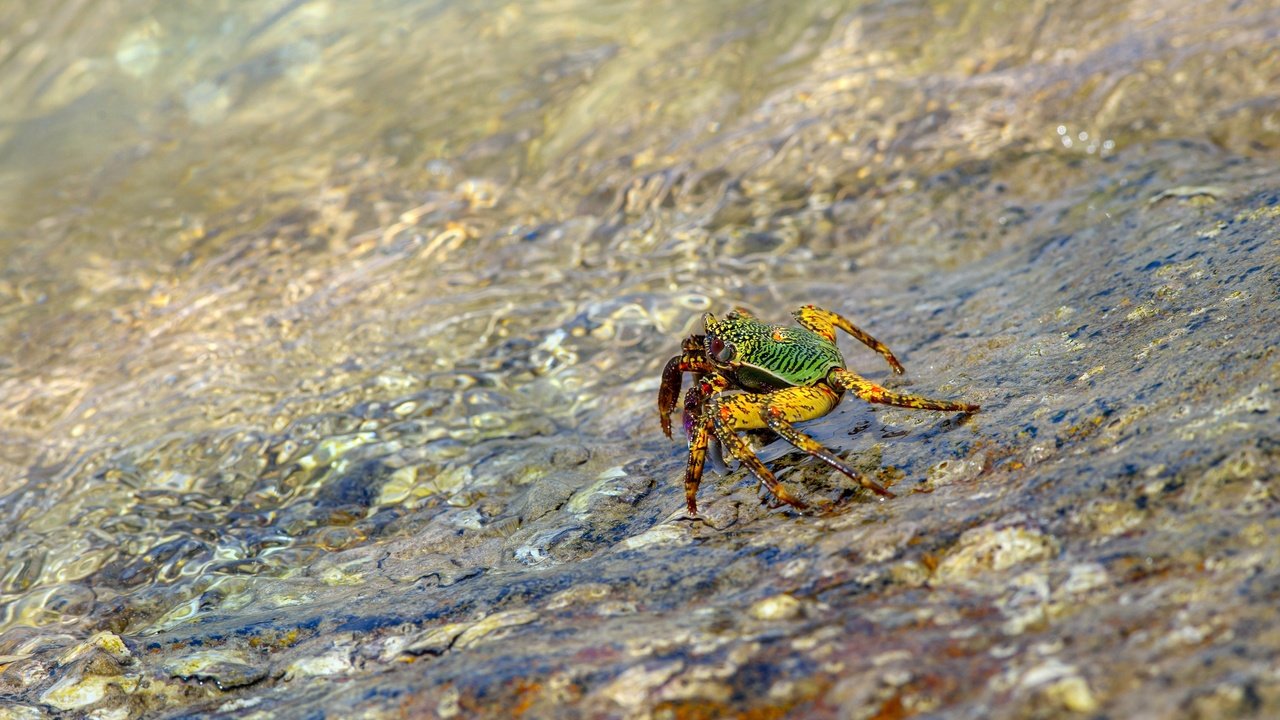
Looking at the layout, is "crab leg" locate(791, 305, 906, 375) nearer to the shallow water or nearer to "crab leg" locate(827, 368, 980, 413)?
the shallow water

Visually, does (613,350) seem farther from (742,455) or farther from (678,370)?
(742,455)

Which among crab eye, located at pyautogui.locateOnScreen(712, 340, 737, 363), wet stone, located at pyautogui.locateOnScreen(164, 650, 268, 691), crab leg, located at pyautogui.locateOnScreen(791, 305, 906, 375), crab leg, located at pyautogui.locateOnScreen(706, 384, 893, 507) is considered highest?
wet stone, located at pyautogui.locateOnScreen(164, 650, 268, 691)

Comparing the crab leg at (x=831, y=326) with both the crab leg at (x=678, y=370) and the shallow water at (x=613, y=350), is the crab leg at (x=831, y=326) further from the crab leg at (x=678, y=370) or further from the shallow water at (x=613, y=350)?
the crab leg at (x=678, y=370)

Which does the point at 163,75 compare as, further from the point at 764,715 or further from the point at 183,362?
the point at 764,715

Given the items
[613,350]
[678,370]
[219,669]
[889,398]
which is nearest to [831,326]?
[678,370]

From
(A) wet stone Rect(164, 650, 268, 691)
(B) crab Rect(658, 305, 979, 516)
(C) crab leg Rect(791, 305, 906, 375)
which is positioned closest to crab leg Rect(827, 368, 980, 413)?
(B) crab Rect(658, 305, 979, 516)

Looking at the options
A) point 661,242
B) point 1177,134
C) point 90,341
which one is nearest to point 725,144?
point 661,242
